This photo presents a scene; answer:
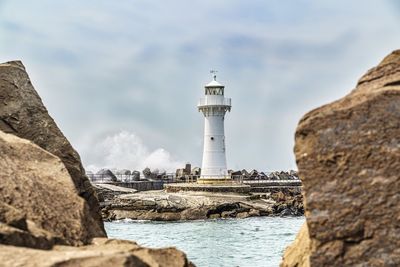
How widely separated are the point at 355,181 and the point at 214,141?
2114 inches

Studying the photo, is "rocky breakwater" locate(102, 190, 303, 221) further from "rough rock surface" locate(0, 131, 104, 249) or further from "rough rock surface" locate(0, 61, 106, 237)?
"rough rock surface" locate(0, 131, 104, 249)

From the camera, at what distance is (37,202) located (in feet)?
26.6

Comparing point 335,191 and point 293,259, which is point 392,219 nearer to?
point 335,191

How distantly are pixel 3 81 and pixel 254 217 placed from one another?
38.8m

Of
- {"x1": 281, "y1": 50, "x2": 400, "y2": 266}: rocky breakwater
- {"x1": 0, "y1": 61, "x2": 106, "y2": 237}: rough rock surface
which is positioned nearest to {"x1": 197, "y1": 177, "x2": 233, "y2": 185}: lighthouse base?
{"x1": 0, "y1": 61, "x2": 106, "y2": 237}: rough rock surface

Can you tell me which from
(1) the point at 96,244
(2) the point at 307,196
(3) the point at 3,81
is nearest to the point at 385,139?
(2) the point at 307,196

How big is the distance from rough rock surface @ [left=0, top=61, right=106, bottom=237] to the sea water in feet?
39.6

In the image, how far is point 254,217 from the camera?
5012 centimetres

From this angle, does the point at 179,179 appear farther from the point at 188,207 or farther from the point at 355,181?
the point at 355,181

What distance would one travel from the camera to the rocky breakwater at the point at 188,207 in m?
48.5

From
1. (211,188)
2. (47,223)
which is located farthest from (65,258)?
(211,188)

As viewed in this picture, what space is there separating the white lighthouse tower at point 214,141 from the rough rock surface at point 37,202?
50.1 metres

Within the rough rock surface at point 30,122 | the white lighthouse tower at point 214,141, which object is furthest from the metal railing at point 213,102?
the rough rock surface at point 30,122

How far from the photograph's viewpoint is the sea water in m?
27.1
